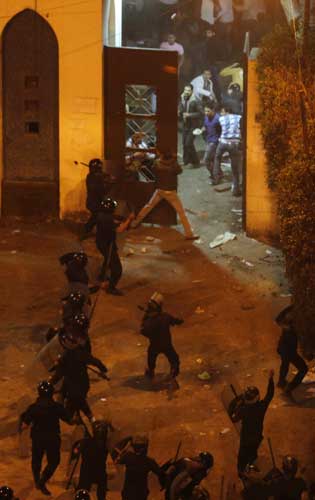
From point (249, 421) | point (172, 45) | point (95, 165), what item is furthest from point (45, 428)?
point (172, 45)

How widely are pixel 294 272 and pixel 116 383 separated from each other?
8.80 feet

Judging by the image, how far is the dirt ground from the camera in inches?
471

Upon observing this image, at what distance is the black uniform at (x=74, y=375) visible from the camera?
37.8 ft

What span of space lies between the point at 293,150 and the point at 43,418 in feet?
20.3

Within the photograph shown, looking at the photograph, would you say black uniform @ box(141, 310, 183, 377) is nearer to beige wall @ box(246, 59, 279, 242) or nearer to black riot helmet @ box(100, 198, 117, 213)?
black riot helmet @ box(100, 198, 117, 213)

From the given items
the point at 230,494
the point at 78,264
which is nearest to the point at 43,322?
the point at 78,264

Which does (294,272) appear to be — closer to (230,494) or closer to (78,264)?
(78,264)

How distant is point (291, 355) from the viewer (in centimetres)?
1284

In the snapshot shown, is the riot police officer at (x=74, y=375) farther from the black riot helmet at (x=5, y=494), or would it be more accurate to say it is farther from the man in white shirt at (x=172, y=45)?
the man in white shirt at (x=172, y=45)

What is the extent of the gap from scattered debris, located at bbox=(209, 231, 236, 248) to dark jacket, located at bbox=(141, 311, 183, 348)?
5.43m

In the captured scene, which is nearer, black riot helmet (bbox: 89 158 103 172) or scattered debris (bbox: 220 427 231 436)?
scattered debris (bbox: 220 427 231 436)

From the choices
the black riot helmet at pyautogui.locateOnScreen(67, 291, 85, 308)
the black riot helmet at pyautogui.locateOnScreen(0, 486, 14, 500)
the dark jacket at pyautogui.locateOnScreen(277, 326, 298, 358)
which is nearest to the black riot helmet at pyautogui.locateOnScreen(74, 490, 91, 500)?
the black riot helmet at pyautogui.locateOnScreen(0, 486, 14, 500)

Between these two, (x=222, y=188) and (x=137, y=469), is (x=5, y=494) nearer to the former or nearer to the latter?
(x=137, y=469)

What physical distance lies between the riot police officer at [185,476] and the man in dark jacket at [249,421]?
1.30m
